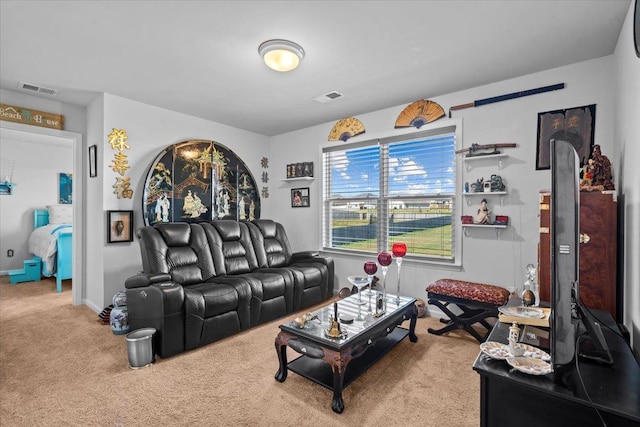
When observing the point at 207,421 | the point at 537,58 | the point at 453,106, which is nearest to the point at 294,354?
the point at 207,421

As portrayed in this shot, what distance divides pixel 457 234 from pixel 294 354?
2.21 meters

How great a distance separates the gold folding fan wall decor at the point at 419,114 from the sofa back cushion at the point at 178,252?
2827mm

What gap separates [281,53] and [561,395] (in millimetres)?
2629

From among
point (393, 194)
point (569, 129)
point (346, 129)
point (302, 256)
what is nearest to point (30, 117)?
point (302, 256)

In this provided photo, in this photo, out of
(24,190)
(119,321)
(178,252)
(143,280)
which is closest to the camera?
(143,280)

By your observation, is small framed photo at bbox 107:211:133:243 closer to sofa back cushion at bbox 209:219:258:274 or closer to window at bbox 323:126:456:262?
sofa back cushion at bbox 209:219:258:274

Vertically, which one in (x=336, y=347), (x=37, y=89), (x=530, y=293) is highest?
(x=37, y=89)

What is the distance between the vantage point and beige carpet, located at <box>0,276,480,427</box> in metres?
1.88

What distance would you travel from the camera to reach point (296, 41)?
2441mm

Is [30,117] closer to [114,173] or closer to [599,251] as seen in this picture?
[114,173]

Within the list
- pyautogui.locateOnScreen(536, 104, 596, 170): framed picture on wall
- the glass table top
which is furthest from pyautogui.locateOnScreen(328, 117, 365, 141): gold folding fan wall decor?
the glass table top

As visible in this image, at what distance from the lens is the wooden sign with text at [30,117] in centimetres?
338

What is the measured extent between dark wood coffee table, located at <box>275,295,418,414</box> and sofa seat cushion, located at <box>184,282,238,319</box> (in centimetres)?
93

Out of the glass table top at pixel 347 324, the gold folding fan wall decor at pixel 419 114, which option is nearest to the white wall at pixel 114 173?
the glass table top at pixel 347 324
